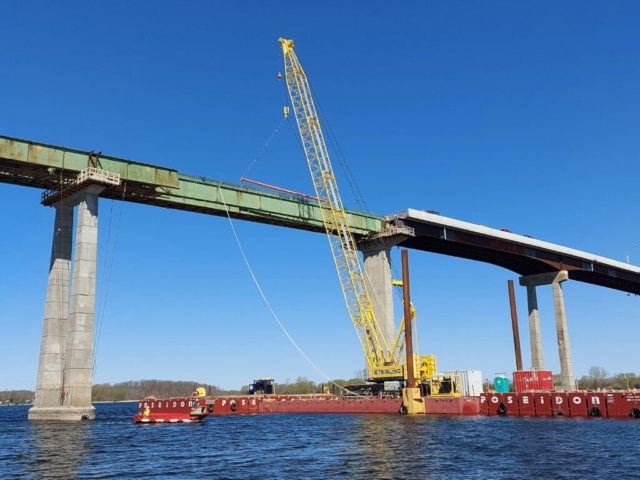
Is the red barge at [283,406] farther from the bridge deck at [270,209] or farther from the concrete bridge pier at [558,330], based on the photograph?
the concrete bridge pier at [558,330]

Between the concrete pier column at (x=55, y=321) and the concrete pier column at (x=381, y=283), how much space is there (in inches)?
1907

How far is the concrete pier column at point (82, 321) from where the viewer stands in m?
61.8

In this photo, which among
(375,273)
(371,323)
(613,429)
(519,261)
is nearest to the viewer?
(613,429)

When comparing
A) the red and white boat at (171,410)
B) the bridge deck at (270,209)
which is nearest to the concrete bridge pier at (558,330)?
the bridge deck at (270,209)

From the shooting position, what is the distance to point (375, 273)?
102m

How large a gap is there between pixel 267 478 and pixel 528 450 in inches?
772

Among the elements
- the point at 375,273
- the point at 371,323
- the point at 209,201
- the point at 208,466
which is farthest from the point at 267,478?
the point at 375,273

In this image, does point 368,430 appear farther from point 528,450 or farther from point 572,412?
point 572,412

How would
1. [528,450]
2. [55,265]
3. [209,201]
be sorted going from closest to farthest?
[528,450], [55,265], [209,201]

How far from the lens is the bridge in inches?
2486

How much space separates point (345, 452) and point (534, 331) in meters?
98.7

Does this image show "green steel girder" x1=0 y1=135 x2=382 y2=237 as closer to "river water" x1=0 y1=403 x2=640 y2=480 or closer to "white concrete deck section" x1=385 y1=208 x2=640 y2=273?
"white concrete deck section" x1=385 y1=208 x2=640 y2=273

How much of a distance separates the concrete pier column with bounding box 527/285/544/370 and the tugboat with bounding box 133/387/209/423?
69.0 metres

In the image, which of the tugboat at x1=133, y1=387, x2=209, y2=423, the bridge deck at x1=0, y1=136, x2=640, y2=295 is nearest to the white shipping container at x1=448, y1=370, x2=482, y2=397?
the bridge deck at x1=0, y1=136, x2=640, y2=295
